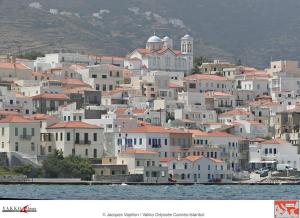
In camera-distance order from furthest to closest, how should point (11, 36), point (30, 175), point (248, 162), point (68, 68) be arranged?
point (11, 36)
point (68, 68)
point (248, 162)
point (30, 175)

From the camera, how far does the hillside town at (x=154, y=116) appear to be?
78.4 meters

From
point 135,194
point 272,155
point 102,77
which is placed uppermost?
point 102,77

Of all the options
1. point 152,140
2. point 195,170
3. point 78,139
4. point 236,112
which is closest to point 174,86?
point 236,112

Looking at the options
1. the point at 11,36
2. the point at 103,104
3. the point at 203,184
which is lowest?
the point at 203,184

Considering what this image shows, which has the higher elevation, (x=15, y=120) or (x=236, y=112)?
(x=236, y=112)

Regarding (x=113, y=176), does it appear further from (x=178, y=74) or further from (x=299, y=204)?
(x=299, y=204)

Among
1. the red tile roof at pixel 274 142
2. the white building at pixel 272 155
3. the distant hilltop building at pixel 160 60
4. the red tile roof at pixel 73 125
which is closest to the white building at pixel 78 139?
the red tile roof at pixel 73 125

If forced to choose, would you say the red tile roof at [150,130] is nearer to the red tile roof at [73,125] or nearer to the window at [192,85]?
the red tile roof at [73,125]

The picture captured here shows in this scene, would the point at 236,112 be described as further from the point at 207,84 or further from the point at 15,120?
the point at 15,120

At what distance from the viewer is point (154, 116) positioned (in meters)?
95.4

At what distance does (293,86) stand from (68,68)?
22817mm

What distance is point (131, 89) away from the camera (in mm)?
107500

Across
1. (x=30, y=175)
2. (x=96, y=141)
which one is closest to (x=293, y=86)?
(x=96, y=141)

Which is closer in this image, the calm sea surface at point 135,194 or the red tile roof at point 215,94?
the calm sea surface at point 135,194
